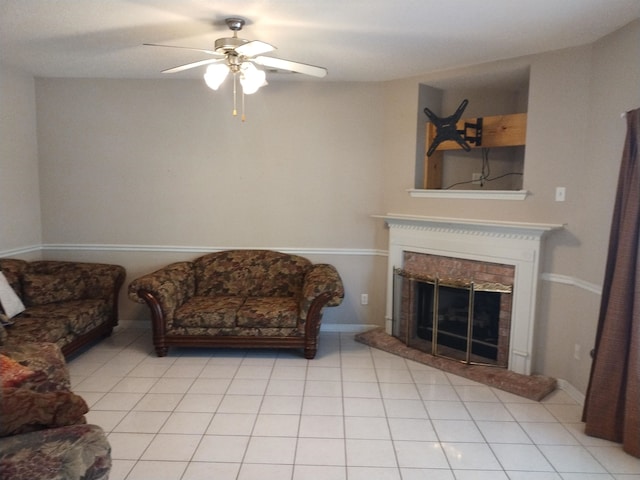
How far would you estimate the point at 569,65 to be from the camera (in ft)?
10.2

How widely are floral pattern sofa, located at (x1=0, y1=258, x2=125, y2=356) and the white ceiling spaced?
182cm

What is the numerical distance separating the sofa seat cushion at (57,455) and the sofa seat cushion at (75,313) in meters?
2.09

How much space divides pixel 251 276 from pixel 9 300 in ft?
6.40

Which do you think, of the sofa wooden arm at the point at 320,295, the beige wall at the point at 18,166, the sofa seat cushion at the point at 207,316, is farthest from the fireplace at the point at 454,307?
the beige wall at the point at 18,166

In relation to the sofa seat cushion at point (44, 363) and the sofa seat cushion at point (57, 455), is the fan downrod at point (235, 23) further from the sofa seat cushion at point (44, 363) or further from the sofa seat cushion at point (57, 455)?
the sofa seat cushion at point (57, 455)

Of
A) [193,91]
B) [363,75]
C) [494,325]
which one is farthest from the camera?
[193,91]

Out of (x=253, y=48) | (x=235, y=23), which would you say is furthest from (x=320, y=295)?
(x=235, y=23)

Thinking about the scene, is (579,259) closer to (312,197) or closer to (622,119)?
(622,119)

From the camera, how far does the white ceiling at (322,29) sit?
2.47 metres

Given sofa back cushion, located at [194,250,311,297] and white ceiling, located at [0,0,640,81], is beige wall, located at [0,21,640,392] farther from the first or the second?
white ceiling, located at [0,0,640,81]

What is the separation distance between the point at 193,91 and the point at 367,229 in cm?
221

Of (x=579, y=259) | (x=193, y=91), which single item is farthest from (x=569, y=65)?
(x=193, y=91)

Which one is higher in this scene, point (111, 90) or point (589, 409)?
point (111, 90)

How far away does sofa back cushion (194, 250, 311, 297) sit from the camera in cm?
420
